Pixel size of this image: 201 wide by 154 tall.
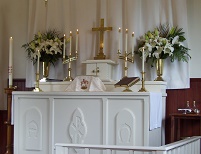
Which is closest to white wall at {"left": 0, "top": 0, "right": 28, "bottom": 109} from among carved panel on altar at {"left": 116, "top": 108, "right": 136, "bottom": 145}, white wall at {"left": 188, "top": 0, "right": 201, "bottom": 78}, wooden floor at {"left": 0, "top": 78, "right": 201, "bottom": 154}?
wooden floor at {"left": 0, "top": 78, "right": 201, "bottom": 154}

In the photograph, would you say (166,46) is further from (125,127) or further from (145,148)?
(145,148)

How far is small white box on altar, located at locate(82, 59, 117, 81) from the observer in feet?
18.5

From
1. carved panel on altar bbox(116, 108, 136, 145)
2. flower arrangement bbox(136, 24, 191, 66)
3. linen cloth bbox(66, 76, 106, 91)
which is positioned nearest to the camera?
carved panel on altar bbox(116, 108, 136, 145)

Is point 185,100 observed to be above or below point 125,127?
above

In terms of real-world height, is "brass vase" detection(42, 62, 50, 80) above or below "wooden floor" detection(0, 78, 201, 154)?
above

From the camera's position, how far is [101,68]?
5.67 m

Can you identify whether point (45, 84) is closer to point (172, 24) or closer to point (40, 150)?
point (40, 150)

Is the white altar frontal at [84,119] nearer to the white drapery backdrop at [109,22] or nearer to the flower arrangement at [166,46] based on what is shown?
the flower arrangement at [166,46]

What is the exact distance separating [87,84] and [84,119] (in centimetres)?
55

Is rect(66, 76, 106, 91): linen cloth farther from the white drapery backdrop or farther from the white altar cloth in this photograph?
the white drapery backdrop

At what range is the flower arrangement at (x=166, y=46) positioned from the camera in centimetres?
549

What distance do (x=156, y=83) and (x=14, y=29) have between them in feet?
8.82

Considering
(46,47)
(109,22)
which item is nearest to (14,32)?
(46,47)

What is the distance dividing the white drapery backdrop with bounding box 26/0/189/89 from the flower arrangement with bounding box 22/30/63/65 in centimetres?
20
